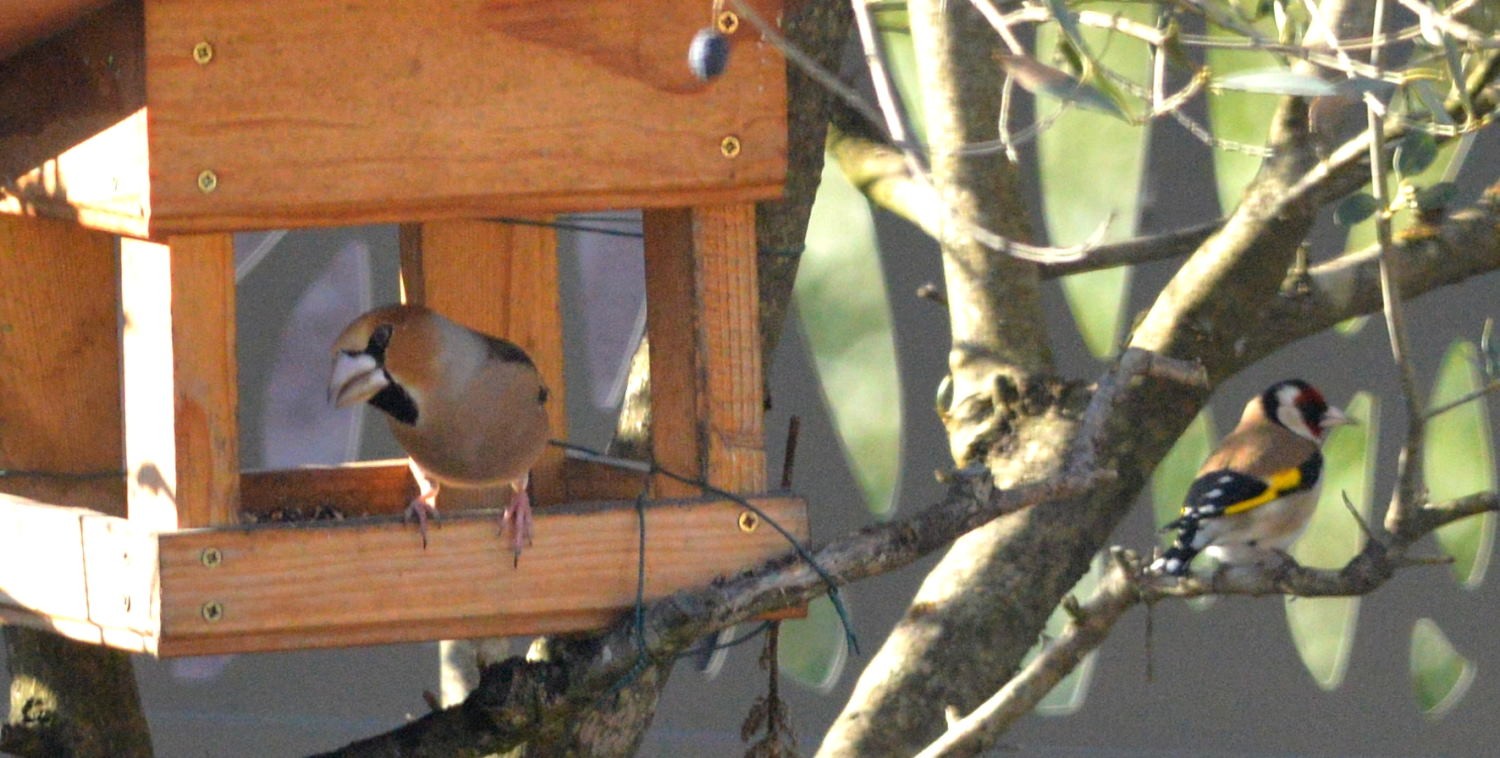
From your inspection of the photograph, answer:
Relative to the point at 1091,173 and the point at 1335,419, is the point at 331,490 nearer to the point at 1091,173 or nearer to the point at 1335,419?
the point at 1091,173

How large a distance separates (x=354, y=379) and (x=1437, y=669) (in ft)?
12.7

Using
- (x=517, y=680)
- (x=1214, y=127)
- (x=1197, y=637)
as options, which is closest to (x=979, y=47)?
(x=1214, y=127)

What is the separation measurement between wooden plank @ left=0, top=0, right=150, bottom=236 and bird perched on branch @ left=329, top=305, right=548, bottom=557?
395mm

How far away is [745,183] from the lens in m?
2.65

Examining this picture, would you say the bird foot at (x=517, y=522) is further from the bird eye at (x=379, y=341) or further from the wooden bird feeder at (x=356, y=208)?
the bird eye at (x=379, y=341)

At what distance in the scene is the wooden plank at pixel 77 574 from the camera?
2.48 m

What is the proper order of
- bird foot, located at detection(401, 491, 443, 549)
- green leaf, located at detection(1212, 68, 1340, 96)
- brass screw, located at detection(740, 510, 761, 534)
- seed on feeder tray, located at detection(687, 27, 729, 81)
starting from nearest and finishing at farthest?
green leaf, located at detection(1212, 68, 1340, 96), seed on feeder tray, located at detection(687, 27, 729, 81), bird foot, located at detection(401, 491, 443, 549), brass screw, located at detection(740, 510, 761, 534)

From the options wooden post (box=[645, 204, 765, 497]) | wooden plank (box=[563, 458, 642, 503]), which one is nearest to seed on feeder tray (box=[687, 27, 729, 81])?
wooden post (box=[645, 204, 765, 497])

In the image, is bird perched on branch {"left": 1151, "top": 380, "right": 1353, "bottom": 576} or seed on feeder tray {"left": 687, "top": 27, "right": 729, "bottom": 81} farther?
bird perched on branch {"left": 1151, "top": 380, "right": 1353, "bottom": 576}

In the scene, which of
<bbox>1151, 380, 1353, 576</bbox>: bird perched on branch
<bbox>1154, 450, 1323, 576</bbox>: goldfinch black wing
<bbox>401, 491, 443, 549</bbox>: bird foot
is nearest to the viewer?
<bbox>401, 491, 443, 549</bbox>: bird foot

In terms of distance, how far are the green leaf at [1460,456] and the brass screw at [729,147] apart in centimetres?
216

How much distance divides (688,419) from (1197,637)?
358 centimetres

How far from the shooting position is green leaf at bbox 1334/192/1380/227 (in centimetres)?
265

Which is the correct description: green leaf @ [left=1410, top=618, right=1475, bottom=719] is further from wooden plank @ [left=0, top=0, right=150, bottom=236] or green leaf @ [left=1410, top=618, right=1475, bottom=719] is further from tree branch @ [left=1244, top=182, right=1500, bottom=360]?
wooden plank @ [left=0, top=0, right=150, bottom=236]
